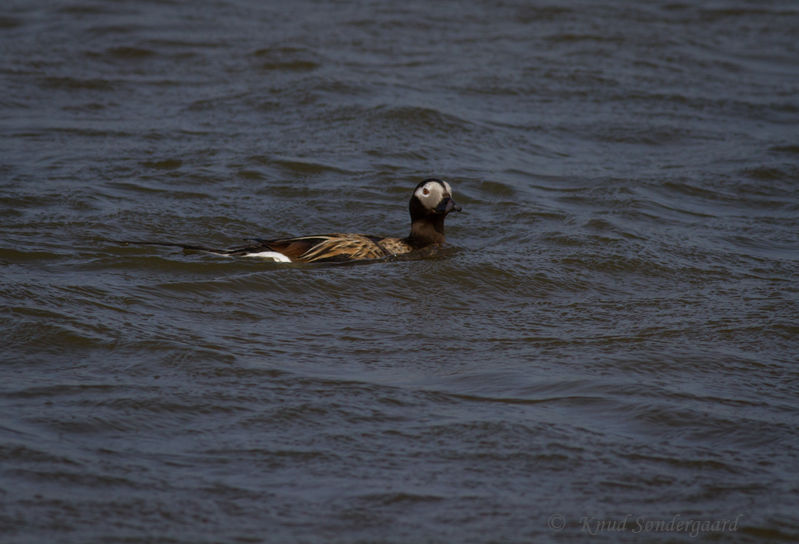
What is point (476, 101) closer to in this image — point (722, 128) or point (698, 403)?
point (722, 128)

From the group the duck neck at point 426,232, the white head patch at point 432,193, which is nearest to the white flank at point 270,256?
the duck neck at point 426,232

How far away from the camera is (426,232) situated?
30.8ft

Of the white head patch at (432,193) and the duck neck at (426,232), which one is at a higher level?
the white head patch at (432,193)

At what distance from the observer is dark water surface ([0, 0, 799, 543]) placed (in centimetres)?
484

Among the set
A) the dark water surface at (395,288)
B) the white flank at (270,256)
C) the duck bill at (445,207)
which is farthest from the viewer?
the duck bill at (445,207)

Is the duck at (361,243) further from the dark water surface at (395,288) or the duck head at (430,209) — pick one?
the dark water surface at (395,288)

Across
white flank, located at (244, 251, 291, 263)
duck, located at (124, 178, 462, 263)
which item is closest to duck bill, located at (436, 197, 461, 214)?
duck, located at (124, 178, 462, 263)

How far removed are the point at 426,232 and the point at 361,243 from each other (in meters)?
0.70

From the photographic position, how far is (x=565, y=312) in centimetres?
775

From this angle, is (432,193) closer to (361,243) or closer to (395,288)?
(361,243)

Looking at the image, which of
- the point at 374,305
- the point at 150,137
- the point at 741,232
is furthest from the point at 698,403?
the point at 150,137

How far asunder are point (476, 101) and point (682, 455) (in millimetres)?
9330

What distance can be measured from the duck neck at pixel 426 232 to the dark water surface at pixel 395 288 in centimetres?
38

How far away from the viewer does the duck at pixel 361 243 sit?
28.7 ft
